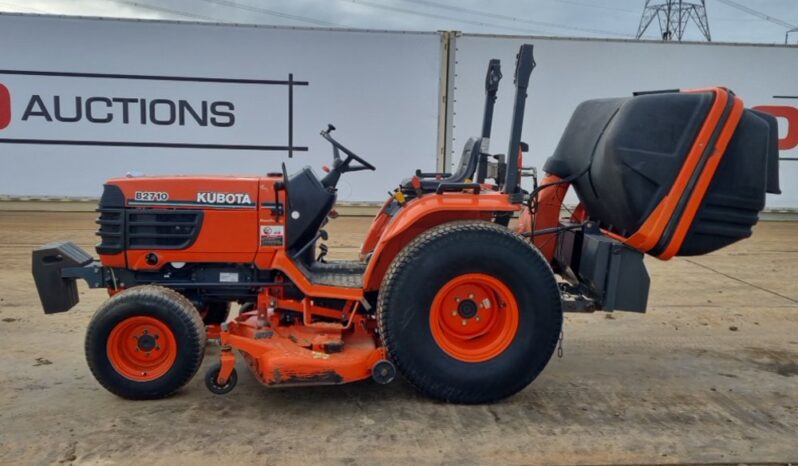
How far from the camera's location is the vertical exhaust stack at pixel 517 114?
3.59m

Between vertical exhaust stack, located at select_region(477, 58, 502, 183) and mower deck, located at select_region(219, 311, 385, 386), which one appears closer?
mower deck, located at select_region(219, 311, 385, 386)

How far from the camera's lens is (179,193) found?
148 inches

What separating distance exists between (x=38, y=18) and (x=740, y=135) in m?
9.75

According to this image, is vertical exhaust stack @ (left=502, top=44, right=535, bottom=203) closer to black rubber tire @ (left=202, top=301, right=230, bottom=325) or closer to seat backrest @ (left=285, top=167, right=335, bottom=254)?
seat backrest @ (left=285, top=167, right=335, bottom=254)

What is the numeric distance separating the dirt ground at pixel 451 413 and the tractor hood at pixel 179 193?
1.07 metres

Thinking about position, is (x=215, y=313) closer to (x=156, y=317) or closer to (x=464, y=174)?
(x=156, y=317)

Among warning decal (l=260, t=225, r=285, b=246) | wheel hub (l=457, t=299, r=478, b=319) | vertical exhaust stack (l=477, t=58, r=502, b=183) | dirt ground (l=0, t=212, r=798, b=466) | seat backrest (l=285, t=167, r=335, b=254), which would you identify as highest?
vertical exhaust stack (l=477, t=58, r=502, b=183)

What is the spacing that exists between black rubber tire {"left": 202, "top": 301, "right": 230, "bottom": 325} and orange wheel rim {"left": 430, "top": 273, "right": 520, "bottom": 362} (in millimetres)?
1531

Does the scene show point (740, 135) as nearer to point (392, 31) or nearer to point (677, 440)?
point (677, 440)

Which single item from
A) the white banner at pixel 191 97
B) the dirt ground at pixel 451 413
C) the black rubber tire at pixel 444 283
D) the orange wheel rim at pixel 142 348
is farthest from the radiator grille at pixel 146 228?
the white banner at pixel 191 97

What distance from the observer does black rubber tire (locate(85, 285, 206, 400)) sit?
346 cm

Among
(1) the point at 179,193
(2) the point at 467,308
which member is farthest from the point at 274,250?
(2) the point at 467,308

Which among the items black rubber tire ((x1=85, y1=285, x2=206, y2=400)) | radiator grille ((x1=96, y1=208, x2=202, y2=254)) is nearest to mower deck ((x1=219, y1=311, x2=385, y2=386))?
black rubber tire ((x1=85, y1=285, x2=206, y2=400))

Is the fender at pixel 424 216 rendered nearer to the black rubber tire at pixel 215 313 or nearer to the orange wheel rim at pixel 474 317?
the orange wheel rim at pixel 474 317
